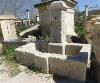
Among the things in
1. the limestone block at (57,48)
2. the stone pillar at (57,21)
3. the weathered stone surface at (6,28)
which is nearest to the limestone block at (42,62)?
the limestone block at (57,48)

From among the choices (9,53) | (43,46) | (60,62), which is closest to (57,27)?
(43,46)

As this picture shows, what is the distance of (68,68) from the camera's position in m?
7.08

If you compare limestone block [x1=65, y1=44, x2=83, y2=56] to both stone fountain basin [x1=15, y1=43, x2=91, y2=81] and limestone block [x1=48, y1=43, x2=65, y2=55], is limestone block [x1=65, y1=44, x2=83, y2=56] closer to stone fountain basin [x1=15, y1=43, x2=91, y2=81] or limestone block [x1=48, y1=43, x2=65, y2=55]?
limestone block [x1=48, y1=43, x2=65, y2=55]

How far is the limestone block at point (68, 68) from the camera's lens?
6.80 metres

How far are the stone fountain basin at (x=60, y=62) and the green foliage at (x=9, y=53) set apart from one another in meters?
0.76

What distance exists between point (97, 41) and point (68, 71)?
168 cm

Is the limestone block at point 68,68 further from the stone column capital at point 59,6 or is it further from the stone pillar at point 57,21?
the stone column capital at point 59,6

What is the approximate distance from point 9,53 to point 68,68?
3734mm

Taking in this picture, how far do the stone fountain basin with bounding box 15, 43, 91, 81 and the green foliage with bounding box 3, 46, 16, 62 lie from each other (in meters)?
0.76

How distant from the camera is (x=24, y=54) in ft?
27.3

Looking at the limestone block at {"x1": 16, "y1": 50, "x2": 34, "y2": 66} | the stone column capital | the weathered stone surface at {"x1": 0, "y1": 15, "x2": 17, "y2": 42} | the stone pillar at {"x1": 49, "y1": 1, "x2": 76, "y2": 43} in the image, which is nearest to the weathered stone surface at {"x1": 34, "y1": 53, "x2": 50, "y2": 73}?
the limestone block at {"x1": 16, "y1": 50, "x2": 34, "y2": 66}

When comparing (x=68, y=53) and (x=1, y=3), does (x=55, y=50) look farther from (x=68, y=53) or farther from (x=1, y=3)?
(x=1, y=3)

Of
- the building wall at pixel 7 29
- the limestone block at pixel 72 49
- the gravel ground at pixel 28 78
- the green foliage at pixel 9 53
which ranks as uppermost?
the building wall at pixel 7 29

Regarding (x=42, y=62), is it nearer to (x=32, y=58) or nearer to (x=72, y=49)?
(x=32, y=58)
